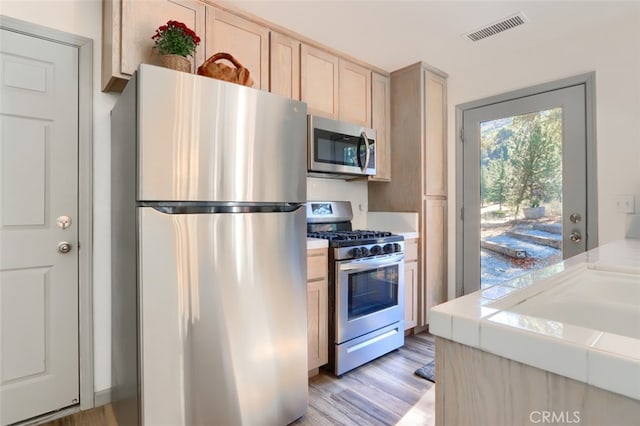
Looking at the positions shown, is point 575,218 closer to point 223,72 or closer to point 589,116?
point 589,116

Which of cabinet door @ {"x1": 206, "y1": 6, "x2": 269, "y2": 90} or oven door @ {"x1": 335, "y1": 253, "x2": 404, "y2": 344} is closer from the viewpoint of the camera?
cabinet door @ {"x1": 206, "y1": 6, "x2": 269, "y2": 90}

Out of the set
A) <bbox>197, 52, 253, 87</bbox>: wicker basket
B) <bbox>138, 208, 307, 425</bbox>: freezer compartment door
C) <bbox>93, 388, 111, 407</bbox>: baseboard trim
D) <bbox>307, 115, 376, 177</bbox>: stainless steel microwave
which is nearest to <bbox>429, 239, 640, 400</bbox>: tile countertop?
<bbox>138, 208, 307, 425</bbox>: freezer compartment door

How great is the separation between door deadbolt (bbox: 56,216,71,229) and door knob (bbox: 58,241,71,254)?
0.09 meters

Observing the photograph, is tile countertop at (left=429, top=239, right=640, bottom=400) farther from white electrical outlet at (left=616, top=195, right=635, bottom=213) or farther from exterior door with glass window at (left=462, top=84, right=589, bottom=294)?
exterior door with glass window at (left=462, top=84, right=589, bottom=294)

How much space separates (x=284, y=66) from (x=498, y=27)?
1.52 m

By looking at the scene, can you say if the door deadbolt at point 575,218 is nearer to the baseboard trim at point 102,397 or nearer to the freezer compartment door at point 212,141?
the freezer compartment door at point 212,141

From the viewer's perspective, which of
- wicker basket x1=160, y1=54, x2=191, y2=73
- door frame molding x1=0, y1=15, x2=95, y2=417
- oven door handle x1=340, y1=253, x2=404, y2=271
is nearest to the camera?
wicker basket x1=160, y1=54, x2=191, y2=73

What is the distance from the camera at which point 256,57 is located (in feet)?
7.13

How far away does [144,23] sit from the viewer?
1.71 m

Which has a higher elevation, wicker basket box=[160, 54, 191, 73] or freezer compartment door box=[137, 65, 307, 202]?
wicker basket box=[160, 54, 191, 73]

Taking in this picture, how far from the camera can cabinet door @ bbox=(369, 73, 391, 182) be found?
9.73ft

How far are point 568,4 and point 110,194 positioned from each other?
3.02 m

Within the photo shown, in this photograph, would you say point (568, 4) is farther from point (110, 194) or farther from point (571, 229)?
point (110, 194)

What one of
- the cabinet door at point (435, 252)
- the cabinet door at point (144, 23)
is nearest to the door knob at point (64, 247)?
the cabinet door at point (144, 23)
